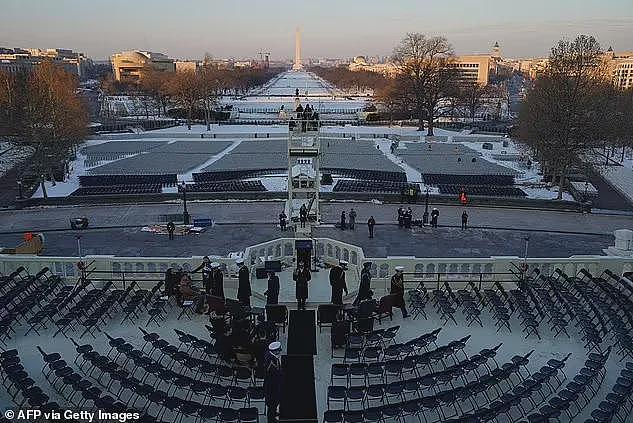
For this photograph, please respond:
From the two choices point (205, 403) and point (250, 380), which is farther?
point (250, 380)

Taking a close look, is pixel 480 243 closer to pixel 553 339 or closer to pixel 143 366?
pixel 553 339

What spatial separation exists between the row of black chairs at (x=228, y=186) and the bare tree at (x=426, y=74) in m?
33.5

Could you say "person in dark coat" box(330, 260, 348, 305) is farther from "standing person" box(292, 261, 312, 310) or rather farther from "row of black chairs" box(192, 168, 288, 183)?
"row of black chairs" box(192, 168, 288, 183)

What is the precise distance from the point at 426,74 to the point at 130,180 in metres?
40.8

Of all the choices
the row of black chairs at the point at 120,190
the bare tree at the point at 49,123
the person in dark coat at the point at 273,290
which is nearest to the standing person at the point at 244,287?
the person in dark coat at the point at 273,290

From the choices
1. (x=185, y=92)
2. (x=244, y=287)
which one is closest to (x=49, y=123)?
(x=244, y=287)

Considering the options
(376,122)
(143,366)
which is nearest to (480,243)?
(143,366)

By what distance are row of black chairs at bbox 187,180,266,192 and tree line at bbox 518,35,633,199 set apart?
61.4ft

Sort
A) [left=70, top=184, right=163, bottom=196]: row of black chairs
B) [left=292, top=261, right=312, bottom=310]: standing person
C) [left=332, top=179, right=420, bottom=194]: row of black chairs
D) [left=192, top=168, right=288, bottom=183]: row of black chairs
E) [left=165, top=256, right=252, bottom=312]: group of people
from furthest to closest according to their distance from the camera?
[left=192, top=168, right=288, bottom=183]: row of black chairs < [left=332, top=179, right=420, bottom=194]: row of black chairs < [left=70, top=184, right=163, bottom=196]: row of black chairs < [left=292, top=261, right=312, bottom=310]: standing person < [left=165, top=256, right=252, bottom=312]: group of people

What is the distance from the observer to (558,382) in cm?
1247

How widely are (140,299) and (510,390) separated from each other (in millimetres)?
9935

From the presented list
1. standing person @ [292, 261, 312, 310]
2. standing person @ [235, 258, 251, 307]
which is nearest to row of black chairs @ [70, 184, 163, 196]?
standing person @ [235, 258, 251, 307]

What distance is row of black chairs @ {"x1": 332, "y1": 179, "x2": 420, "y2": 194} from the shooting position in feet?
116

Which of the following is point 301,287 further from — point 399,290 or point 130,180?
point 130,180
